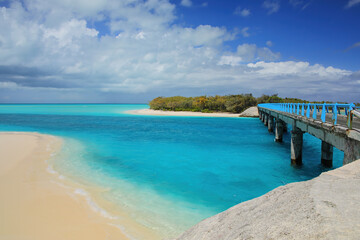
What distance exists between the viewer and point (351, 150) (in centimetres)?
775

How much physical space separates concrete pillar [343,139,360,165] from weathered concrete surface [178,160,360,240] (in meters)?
3.74

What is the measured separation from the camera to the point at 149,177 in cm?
1309

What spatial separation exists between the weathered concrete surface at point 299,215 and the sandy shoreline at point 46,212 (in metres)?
4.21

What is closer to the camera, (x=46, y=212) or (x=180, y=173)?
(x=46, y=212)

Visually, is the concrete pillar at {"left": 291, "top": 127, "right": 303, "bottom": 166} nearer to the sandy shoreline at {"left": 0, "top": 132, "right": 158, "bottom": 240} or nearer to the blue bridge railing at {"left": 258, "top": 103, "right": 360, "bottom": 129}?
the blue bridge railing at {"left": 258, "top": 103, "right": 360, "bottom": 129}

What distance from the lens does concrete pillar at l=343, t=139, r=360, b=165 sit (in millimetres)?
7369

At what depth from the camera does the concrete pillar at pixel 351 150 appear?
7.37 meters

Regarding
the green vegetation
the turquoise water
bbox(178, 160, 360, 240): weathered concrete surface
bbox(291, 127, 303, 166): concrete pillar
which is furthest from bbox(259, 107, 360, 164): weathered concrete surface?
the green vegetation

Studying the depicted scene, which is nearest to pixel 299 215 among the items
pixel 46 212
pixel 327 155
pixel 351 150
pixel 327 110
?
pixel 351 150

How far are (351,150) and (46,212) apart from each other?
424 inches

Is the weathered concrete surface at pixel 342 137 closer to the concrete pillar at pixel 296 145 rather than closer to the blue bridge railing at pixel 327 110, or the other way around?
the blue bridge railing at pixel 327 110

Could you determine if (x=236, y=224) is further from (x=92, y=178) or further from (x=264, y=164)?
(x=264, y=164)

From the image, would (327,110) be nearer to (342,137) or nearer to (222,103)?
(342,137)

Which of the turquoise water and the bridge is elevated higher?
the bridge
